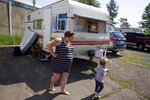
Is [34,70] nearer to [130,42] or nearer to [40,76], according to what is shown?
[40,76]

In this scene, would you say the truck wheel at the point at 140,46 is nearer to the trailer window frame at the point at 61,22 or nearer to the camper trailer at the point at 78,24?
the camper trailer at the point at 78,24

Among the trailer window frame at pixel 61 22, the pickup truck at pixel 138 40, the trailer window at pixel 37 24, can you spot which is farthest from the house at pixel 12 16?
the trailer window frame at pixel 61 22

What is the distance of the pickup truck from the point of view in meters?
19.0

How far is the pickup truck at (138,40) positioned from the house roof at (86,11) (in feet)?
34.9

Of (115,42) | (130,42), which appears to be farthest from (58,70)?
(130,42)

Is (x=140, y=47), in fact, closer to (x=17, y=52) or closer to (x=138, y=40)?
(x=138, y=40)

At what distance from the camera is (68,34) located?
194 inches

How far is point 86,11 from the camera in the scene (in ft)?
28.7

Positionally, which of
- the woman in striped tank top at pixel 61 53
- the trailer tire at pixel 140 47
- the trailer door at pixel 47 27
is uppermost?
the trailer door at pixel 47 27

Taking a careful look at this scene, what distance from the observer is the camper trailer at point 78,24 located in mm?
8320

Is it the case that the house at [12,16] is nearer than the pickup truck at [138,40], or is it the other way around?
the pickup truck at [138,40]

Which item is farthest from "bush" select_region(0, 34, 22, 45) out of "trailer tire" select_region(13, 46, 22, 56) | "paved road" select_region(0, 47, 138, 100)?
"paved road" select_region(0, 47, 138, 100)

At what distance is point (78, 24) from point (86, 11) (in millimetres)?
706

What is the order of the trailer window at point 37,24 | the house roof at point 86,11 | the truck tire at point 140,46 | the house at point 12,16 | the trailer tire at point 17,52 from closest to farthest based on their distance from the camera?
the house roof at point 86,11, the trailer tire at point 17,52, the trailer window at point 37,24, the truck tire at point 140,46, the house at point 12,16
